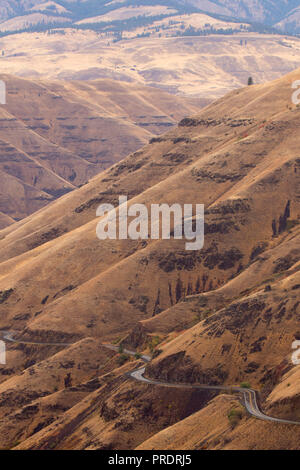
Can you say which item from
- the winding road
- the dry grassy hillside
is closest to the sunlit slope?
the dry grassy hillside

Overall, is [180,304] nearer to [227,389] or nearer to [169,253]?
[169,253]

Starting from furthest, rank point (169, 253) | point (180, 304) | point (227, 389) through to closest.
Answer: point (169, 253), point (180, 304), point (227, 389)

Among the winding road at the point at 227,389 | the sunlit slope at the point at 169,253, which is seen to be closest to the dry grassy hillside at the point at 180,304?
the sunlit slope at the point at 169,253

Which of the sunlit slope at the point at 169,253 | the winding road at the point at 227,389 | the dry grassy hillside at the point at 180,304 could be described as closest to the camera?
the winding road at the point at 227,389

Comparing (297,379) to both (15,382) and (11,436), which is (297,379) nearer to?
(11,436)

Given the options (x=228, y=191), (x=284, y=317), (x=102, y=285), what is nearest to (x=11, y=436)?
(x=284, y=317)

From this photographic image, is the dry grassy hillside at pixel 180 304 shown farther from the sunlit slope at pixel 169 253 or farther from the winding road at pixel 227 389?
the winding road at pixel 227 389

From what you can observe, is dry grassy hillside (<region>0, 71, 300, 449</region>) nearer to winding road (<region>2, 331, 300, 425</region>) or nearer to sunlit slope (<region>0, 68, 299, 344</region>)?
sunlit slope (<region>0, 68, 299, 344</region>)

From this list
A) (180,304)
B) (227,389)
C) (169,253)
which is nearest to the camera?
(227,389)

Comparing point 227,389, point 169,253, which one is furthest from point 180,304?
point 227,389
